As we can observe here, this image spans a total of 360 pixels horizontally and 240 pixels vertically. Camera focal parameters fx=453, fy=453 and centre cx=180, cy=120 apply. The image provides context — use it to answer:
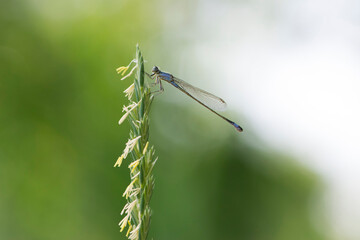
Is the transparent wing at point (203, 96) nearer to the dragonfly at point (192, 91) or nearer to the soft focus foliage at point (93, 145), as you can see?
the dragonfly at point (192, 91)

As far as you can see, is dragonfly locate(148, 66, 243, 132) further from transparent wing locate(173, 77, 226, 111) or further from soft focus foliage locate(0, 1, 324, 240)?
soft focus foliage locate(0, 1, 324, 240)

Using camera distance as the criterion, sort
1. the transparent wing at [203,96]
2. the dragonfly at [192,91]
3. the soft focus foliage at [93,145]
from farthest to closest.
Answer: the soft focus foliage at [93,145], the transparent wing at [203,96], the dragonfly at [192,91]

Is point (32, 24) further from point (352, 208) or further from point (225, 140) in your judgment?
point (352, 208)

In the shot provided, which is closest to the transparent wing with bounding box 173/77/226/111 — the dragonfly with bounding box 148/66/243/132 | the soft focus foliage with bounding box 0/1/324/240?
the dragonfly with bounding box 148/66/243/132

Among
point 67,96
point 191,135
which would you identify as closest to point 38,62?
point 67,96

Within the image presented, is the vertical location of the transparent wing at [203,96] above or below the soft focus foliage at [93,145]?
below

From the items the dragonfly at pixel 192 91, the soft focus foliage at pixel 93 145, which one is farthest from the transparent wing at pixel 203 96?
the soft focus foliage at pixel 93 145

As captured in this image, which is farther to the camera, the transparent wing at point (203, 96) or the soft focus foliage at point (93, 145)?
the soft focus foliage at point (93, 145)
